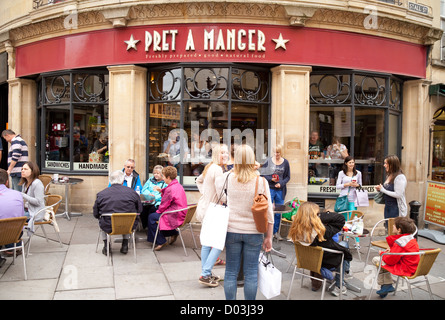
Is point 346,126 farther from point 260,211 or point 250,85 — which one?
point 260,211

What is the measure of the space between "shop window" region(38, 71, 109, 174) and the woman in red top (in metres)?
7.04

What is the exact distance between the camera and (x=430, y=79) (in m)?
9.97

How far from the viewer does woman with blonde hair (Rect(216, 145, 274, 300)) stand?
3.74m

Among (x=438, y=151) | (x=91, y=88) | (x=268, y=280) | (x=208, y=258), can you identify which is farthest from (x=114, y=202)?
(x=438, y=151)

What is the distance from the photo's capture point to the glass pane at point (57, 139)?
10055mm

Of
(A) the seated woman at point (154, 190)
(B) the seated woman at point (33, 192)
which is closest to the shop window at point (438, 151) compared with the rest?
(A) the seated woman at point (154, 190)

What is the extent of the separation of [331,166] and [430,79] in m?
3.69

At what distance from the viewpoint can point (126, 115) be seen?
8953 mm

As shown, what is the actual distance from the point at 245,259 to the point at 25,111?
958 centimetres

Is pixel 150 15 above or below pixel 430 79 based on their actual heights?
above

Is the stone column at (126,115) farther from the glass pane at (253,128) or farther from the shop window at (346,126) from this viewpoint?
the shop window at (346,126)

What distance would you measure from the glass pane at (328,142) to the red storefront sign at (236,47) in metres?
1.18

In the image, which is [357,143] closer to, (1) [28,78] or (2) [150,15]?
(2) [150,15]

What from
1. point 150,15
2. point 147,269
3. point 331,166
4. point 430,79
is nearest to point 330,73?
point 331,166
